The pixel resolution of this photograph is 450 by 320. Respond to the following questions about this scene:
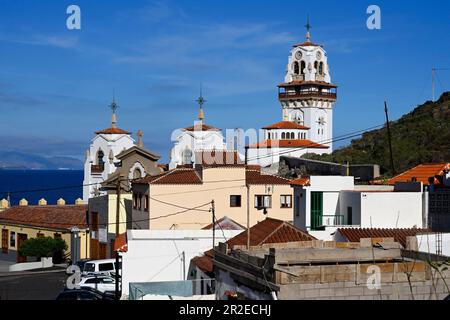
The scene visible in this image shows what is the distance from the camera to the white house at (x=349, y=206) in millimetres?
30344

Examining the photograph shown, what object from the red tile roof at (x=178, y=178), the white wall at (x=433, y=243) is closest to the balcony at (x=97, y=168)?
the red tile roof at (x=178, y=178)

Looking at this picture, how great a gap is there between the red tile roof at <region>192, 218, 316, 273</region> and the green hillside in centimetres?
2605

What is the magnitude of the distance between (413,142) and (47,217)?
28.2m

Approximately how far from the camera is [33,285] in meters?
33.3

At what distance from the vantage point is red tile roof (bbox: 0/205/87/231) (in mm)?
48250

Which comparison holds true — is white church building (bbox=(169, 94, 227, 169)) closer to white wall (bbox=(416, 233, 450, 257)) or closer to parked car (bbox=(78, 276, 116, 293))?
parked car (bbox=(78, 276, 116, 293))

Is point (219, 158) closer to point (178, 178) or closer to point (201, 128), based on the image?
point (178, 178)

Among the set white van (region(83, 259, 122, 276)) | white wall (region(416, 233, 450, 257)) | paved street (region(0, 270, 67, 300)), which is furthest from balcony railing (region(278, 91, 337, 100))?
white wall (region(416, 233, 450, 257))

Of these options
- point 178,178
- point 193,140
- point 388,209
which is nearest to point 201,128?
point 193,140

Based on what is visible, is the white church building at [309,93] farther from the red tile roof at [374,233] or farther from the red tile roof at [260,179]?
the red tile roof at [374,233]

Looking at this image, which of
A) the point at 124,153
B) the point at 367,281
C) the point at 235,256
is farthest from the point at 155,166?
the point at 367,281

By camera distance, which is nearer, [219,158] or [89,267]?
[89,267]

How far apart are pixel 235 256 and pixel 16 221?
116 ft
